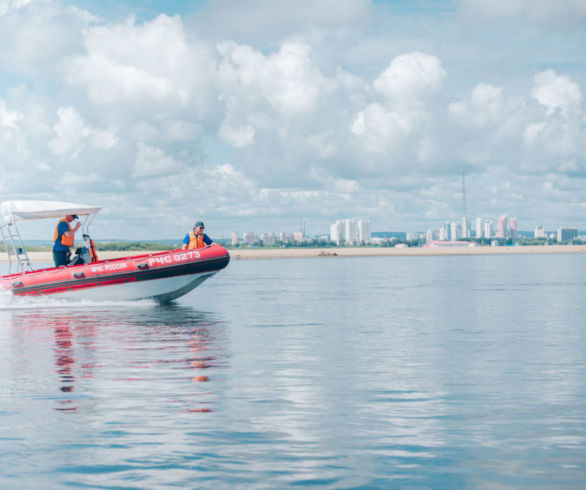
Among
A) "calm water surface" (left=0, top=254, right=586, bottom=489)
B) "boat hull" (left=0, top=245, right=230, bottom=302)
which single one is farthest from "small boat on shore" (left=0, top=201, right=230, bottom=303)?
"calm water surface" (left=0, top=254, right=586, bottom=489)

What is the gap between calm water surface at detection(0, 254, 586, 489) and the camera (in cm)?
616

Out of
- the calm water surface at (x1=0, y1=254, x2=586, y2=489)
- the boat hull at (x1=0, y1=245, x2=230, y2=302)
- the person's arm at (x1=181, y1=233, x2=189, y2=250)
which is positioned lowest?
the calm water surface at (x1=0, y1=254, x2=586, y2=489)

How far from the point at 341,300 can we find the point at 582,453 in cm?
2106

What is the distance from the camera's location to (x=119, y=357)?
513 inches

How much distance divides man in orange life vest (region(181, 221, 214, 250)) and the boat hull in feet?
1.67

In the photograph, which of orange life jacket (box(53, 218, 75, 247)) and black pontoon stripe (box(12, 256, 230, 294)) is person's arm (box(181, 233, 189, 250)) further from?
orange life jacket (box(53, 218, 75, 247))

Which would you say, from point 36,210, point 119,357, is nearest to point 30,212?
point 36,210

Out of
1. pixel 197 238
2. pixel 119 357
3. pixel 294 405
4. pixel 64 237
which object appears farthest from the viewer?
pixel 197 238

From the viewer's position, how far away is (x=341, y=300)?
90.6 ft

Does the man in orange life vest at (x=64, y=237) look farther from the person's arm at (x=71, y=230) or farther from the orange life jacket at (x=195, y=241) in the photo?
the orange life jacket at (x=195, y=241)

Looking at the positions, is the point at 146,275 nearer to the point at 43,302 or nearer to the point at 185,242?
the point at 185,242

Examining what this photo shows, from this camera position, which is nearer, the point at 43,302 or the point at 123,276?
the point at 123,276

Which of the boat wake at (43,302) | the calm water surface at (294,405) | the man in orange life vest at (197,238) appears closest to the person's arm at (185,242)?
the man in orange life vest at (197,238)

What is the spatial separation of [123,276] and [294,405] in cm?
1538
